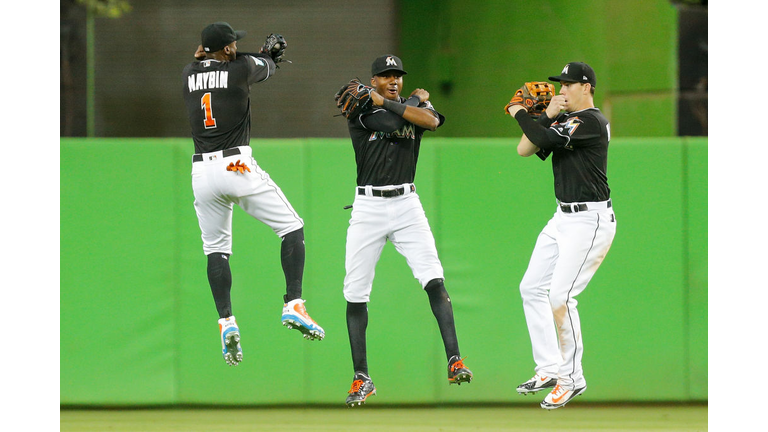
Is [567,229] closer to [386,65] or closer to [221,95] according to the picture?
[386,65]

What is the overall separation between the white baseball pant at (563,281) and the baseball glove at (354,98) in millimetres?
1369

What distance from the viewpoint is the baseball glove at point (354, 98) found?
4723mm

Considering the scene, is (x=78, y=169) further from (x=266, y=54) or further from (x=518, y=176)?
(x=518, y=176)

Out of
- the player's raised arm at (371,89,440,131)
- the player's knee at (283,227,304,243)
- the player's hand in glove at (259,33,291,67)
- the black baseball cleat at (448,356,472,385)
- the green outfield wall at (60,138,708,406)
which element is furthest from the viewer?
the green outfield wall at (60,138,708,406)

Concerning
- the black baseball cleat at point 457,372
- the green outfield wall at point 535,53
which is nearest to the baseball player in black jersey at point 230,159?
the black baseball cleat at point 457,372

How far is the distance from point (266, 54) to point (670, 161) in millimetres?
3493

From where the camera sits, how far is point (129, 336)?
656 centimetres

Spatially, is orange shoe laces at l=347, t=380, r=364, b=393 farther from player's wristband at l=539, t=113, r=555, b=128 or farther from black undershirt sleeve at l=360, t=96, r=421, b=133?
player's wristband at l=539, t=113, r=555, b=128

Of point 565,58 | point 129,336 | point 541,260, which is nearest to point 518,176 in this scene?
point 541,260

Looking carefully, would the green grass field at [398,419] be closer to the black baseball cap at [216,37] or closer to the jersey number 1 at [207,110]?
the jersey number 1 at [207,110]

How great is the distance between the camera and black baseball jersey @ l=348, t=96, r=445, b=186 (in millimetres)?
4891

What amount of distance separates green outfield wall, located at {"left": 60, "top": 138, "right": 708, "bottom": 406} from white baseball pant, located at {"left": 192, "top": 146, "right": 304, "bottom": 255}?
61.7 inches

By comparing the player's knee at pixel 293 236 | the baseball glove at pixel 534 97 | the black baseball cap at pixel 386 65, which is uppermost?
the black baseball cap at pixel 386 65

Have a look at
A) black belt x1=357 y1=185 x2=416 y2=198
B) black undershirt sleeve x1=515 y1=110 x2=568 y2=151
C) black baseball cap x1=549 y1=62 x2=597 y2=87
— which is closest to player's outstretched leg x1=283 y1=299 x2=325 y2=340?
black belt x1=357 y1=185 x2=416 y2=198
